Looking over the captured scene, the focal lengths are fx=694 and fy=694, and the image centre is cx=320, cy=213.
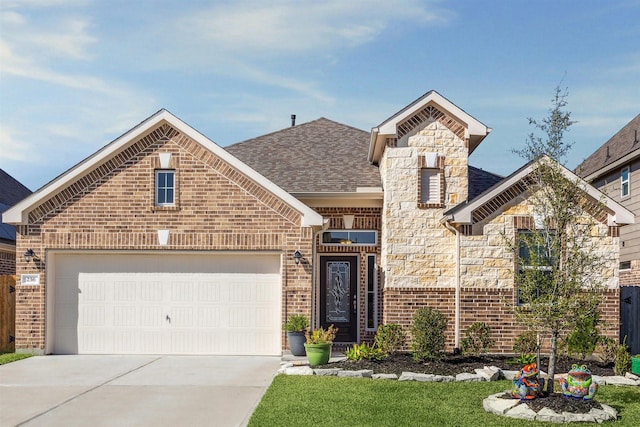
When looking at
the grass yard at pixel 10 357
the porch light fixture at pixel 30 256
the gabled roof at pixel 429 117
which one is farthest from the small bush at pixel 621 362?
the porch light fixture at pixel 30 256

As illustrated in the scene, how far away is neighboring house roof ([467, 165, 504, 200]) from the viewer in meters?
17.8

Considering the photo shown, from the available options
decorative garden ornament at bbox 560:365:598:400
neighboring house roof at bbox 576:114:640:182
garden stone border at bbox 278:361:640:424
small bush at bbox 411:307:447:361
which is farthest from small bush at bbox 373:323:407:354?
Answer: neighboring house roof at bbox 576:114:640:182

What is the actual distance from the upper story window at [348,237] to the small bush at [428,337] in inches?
152

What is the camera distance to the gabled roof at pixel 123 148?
15820 mm

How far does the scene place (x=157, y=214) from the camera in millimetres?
16031

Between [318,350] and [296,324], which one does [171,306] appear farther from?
[318,350]

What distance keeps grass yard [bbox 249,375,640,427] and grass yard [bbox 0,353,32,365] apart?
20.8ft

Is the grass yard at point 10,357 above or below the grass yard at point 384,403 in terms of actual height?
below

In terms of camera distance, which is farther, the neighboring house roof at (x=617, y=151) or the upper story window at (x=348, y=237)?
the neighboring house roof at (x=617, y=151)

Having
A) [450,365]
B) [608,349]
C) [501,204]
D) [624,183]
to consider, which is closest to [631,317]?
[608,349]

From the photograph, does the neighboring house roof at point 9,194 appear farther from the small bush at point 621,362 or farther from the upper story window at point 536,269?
the small bush at point 621,362

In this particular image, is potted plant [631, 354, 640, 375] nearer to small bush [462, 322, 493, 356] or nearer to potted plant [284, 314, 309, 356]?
small bush [462, 322, 493, 356]

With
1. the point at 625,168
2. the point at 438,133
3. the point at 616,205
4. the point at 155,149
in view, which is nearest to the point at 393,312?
the point at 438,133

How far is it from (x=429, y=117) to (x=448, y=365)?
240 inches
